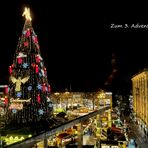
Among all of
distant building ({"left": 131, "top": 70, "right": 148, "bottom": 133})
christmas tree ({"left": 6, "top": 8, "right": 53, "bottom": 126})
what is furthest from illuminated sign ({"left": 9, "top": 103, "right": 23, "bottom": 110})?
distant building ({"left": 131, "top": 70, "right": 148, "bottom": 133})

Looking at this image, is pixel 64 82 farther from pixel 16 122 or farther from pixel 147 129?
pixel 16 122

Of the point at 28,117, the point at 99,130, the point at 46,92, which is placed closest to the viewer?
the point at 99,130

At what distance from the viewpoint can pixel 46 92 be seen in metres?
20.6

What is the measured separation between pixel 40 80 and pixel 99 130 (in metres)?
5.26

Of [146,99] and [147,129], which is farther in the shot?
[146,99]

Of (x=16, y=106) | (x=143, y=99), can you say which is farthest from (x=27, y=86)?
(x=143, y=99)

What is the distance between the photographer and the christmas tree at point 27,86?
19.3 meters

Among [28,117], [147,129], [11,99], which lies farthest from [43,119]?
[147,129]

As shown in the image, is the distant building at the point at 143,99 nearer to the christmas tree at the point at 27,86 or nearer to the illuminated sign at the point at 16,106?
the christmas tree at the point at 27,86

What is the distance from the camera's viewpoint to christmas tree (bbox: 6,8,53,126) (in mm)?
19344

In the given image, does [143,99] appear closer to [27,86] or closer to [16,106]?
Answer: [27,86]

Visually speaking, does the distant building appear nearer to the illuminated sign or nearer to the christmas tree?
the christmas tree

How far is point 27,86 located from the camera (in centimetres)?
1958

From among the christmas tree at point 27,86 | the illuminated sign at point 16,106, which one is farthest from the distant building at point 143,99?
the illuminated sign at point 16,106
